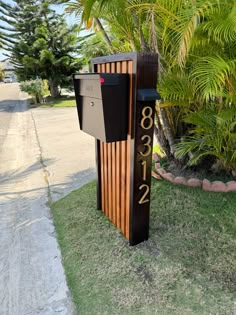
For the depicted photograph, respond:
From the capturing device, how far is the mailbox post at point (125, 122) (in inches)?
81.1

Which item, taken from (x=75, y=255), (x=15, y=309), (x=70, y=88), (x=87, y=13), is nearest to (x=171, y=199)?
(x=75, y=255)

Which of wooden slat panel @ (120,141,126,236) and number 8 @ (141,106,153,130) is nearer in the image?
number 8 @ (141,106,153,130)

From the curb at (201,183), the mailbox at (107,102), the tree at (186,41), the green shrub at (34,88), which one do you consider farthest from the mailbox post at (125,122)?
the green shrub at (34,88)

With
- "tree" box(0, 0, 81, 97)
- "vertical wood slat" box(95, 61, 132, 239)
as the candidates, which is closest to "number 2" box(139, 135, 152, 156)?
"vertical wood slat" box(95, 61, 132, 239)

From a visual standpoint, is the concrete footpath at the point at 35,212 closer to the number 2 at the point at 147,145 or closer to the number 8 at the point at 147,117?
the number 2 at the point at 147,145

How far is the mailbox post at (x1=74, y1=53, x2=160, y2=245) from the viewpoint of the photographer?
6.76 ft

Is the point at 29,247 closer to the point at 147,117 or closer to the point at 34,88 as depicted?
the point at 147,117

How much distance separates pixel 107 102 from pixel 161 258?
4.50ft

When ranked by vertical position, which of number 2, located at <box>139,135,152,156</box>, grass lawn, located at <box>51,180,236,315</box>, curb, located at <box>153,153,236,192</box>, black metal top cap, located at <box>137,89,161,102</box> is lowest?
grass lawn, located at <box>51,180,236,315</box>

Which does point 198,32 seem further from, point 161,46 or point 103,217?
point 103,217

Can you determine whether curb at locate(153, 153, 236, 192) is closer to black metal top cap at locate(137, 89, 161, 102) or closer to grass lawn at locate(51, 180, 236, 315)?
grass lawn at locate(51, 180, 236, 315)

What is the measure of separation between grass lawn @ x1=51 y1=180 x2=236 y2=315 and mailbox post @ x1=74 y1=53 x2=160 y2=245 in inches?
9.4

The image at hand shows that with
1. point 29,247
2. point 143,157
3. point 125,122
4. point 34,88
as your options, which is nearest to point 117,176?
point 143,157

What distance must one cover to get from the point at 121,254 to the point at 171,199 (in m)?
1.00
